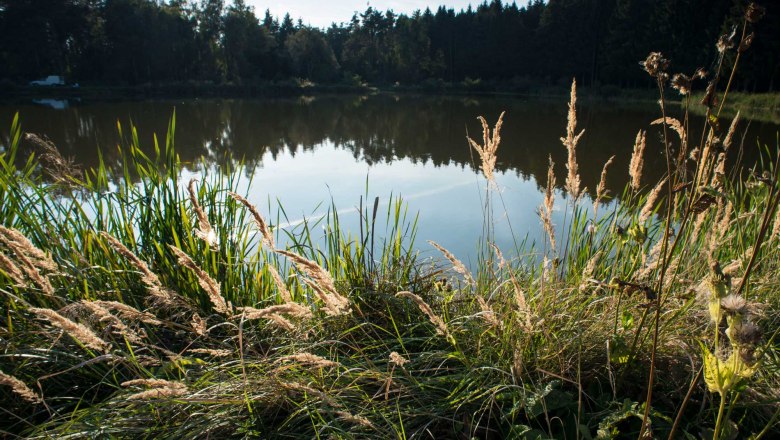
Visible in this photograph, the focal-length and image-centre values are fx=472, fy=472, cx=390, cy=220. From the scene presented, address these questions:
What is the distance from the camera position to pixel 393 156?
37.2 ft

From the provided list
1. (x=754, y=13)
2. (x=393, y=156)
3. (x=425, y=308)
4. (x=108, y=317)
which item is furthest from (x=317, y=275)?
(x=393, y=156)

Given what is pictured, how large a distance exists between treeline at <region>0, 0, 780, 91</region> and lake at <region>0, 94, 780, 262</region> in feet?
59.1

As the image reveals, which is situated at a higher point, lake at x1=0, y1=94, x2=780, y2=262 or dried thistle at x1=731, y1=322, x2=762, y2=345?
dried thistle at x1=731, y1=322, x2=762, y2=345

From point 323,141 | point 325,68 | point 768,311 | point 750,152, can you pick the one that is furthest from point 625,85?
point 768,311

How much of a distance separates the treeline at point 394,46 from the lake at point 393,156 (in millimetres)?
18014

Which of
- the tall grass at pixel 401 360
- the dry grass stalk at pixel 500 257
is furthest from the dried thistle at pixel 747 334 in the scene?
the dry grass stalk at pixel 500 257

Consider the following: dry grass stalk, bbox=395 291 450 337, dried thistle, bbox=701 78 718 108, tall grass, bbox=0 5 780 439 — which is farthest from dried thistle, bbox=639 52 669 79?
dry grass stalk, bbox=395 291 450 337

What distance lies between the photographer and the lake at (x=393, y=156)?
6159 millimetres

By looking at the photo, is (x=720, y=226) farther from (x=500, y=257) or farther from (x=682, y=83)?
(x=682, y=83)

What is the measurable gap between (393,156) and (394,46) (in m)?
47.6

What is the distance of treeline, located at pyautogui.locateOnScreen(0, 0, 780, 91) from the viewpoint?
109 ft

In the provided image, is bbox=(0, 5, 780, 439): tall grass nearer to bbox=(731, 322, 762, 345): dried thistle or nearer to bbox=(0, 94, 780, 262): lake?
bbox=(731, 322, 762, 345): dried thistle

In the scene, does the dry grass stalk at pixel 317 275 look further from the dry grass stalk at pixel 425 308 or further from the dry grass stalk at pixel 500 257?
the dry grass stalk at pixel 500 257

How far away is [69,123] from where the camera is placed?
51.7 ft
